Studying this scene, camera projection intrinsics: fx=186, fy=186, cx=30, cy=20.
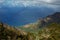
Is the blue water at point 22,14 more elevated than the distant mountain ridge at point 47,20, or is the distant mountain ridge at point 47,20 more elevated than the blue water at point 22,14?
the blue water at point 22,14

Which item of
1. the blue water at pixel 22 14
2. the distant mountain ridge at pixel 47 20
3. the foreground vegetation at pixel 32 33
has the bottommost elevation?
the foreground vegetation at pixel 32 33

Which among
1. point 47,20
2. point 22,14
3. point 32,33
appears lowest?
point 32,33

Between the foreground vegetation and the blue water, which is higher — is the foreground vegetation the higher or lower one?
the lower one

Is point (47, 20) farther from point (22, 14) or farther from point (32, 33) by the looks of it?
point (22, 14)

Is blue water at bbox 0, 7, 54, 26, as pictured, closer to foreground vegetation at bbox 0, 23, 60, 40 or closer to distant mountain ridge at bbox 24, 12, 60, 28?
distant mountain ridge at bbox 24, 12, 60, 28

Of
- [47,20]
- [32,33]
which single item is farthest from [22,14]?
[47,20]

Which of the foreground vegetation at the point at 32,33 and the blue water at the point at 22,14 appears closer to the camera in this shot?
the foreground vegetation at the point at 32,33

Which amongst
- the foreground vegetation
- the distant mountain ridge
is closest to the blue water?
the distant mountain ridge

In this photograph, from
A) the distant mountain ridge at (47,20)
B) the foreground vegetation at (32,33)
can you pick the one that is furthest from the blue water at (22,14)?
the foreground vegetation at (32,33)

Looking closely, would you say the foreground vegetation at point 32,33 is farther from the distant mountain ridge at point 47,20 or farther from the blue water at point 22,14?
the blue water at point 22,14
